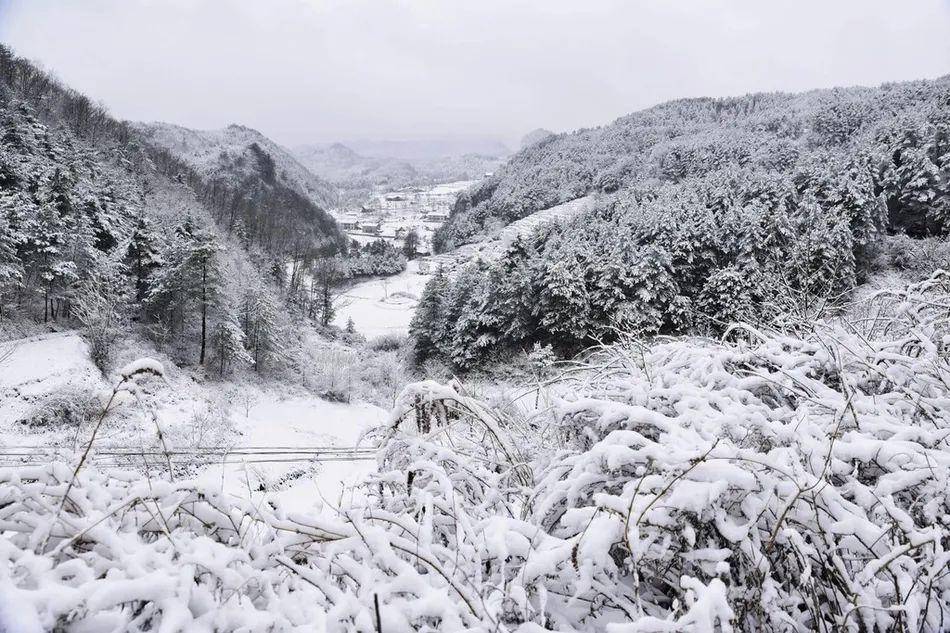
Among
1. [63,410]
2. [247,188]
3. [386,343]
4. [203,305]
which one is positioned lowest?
[386,343]

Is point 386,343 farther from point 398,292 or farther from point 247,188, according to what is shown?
point 247,188

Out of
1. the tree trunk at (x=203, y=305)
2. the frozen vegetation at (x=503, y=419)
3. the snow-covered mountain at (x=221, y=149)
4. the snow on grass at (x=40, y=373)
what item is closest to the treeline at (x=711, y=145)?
the frozen vegetation at (x=503, y=419)

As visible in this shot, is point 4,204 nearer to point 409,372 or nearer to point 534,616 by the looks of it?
point 409,372

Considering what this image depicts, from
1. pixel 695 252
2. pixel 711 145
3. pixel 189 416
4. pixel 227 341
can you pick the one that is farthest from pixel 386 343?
pixel 711 145

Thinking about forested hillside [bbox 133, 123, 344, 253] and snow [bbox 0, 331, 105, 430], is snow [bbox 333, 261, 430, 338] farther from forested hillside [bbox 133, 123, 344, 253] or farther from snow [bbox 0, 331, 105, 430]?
snow [bbox 0, 331, 105, 430]

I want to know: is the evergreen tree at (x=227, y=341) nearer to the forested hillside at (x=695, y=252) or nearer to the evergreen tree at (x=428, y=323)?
the evergreen tree at (x=428, y=323)

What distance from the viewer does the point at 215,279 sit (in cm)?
2488

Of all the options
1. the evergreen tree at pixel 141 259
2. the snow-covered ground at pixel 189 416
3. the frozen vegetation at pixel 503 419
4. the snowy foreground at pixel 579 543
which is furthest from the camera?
the evergreen tree at pixel 141 259

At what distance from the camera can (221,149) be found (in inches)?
4218

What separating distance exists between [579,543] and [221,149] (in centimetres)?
12816

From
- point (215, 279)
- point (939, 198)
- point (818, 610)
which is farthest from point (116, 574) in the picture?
point (939, 198)

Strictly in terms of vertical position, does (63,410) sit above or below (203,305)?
below

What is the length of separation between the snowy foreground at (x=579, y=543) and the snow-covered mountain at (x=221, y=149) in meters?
107

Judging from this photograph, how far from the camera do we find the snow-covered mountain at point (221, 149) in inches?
3878
